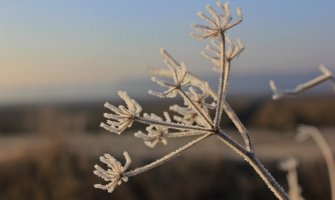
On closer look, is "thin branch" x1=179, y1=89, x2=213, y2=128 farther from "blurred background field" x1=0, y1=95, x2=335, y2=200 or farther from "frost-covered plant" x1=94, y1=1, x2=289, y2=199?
"blurred background field" x1=0, y1=95, x2=335, y2=200

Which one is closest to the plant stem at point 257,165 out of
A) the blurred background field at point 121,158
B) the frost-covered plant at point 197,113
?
the frost-covered plant at point 197,113

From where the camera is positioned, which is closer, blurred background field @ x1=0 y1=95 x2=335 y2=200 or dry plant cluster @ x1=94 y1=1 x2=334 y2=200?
dry plant cluster @ x1=94 y1=1 x2=334 y2=200

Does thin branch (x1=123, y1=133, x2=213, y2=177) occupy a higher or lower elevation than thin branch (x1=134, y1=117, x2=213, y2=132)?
lower

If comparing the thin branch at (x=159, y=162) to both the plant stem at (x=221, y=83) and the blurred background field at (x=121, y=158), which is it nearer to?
the plant stem at (x=221, y=83)

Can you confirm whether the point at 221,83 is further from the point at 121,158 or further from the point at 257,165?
the point at 121,158

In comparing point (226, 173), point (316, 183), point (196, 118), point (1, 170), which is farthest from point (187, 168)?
point (196, 118)

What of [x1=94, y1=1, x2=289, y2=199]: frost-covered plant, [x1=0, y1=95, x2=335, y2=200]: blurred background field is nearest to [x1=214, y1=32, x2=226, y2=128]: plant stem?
[x1=94, y1=1, x2=289, y2=199]: frost-covered plant

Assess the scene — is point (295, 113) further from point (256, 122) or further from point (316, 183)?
point (316, 183)

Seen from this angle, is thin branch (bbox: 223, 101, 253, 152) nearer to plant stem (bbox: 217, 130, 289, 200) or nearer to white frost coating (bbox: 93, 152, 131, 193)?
plant stem (bbox: 217, 130, 289, 200)
